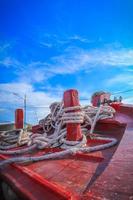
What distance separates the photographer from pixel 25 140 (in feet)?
9.67

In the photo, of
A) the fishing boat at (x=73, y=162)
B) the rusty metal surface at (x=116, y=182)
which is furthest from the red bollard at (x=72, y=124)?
the rusty metal surface at (x=116, y=182)

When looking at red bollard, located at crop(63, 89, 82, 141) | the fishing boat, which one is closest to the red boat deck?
the fishing boat

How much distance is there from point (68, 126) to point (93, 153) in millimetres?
511

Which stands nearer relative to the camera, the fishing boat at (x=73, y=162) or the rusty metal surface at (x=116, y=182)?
the rusty metal surface at (x=116, y=182)

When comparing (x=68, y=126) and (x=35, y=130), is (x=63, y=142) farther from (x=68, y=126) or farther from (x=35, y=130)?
(x=35, y=130)

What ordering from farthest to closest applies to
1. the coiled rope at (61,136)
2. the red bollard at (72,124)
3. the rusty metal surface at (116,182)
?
the red bollard at (72,124)
the coiled rope at (61,136)
the rusty metal surface at (116,182)

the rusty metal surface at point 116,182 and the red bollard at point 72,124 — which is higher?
the red bollard at point 72,124

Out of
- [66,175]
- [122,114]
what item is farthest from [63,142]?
[122,114]

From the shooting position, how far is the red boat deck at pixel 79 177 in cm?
97

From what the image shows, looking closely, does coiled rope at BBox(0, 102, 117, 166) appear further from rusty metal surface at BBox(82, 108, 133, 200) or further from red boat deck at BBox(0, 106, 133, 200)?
rusty metal surface at BBox(82, 108, 133, 200)

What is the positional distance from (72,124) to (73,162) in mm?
591

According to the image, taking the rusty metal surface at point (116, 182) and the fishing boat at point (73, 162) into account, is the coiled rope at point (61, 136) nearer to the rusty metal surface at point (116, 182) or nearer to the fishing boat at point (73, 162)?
the fishing boat at point (73, 162)

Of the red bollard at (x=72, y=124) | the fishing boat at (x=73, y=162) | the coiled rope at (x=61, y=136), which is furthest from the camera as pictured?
the red bollard at (x=72, y=124)

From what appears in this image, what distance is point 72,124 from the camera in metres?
2.29
